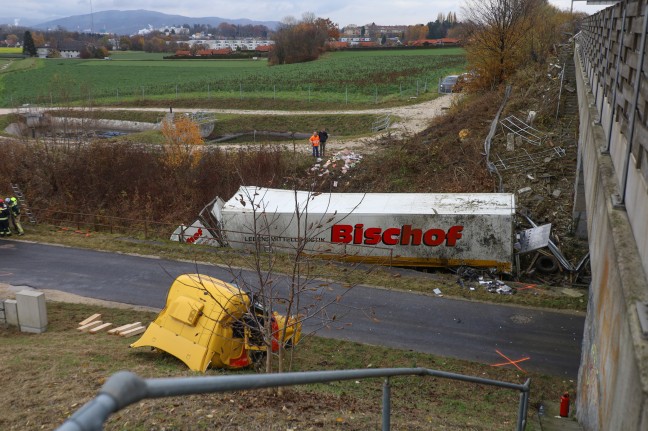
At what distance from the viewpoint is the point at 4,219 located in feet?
77.1

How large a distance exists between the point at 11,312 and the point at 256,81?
60153 mm

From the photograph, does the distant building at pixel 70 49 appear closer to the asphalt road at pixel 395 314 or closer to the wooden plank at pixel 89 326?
the asphalt road at pixel 395 314

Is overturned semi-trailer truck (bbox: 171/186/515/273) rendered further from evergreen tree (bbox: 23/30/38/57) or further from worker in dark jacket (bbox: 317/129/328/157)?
evergreen tree (bbox: 23/30/38/57)

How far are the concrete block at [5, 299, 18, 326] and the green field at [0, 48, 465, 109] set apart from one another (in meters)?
36.1

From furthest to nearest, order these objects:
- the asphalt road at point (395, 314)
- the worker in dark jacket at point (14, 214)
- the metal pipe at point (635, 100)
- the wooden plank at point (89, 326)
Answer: the worker in dark jacket at point (14, 214) < the wooden plank at point (89, 326) < the asphalt road at point (395, 314) < the metal pipe at point (635, 100)

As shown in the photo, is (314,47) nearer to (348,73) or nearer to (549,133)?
(348,73)

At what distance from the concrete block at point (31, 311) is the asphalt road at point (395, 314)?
286 centimetres

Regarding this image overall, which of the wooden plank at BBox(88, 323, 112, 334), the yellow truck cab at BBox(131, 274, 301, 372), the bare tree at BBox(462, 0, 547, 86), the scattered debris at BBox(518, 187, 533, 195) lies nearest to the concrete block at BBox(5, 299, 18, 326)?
the wooden plank at BBox(88, 323, 112, 334)

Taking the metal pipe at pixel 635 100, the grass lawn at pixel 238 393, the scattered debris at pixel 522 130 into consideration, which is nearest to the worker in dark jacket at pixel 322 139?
the scattered debris at pixel 522 130

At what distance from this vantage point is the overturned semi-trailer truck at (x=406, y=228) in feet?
61.6

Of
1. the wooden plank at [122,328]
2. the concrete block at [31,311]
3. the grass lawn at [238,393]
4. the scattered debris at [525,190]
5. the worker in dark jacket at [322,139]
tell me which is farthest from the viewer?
the worker in dark jacket at [322,139]

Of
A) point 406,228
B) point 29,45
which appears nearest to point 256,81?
point 406,228

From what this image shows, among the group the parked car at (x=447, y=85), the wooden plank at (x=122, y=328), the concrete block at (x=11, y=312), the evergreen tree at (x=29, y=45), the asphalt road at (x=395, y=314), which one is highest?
the evergreen tree at (x=29, y=45)

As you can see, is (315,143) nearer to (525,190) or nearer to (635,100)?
(525,190)
